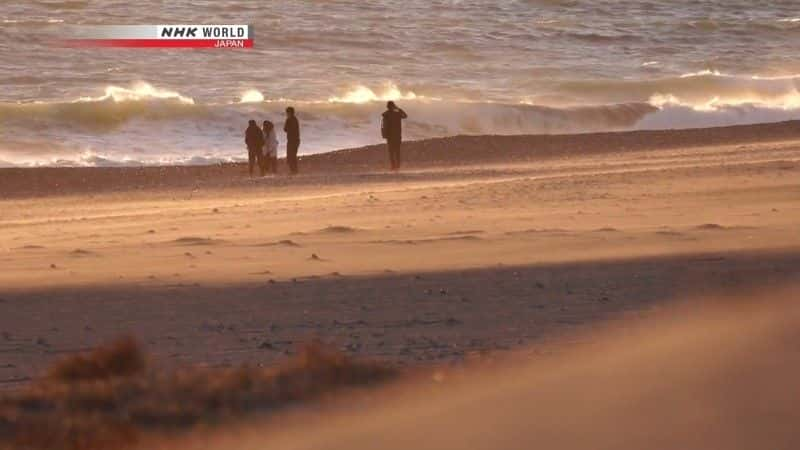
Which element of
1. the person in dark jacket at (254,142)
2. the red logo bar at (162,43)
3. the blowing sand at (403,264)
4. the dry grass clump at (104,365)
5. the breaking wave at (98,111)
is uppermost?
the red logo bar at (162,43)

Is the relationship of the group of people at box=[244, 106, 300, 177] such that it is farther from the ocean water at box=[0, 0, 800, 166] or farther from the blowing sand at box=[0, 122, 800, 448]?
the ocean water at box=[0, 0, 800, 166]

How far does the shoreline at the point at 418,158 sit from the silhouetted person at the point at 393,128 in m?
0.59

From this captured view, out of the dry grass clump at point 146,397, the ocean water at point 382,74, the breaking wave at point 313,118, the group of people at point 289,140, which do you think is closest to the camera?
the dry grass clump at point 146,397

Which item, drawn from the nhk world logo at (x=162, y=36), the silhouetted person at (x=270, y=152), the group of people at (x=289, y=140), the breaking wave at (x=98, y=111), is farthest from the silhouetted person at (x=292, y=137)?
the nhk world logo at (x=162, y=36)

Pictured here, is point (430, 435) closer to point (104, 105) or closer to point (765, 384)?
point (765, 384)

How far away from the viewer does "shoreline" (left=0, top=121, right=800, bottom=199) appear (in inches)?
1130

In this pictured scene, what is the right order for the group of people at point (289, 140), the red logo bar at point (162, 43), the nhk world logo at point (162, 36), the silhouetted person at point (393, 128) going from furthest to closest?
the nhk world logo at point (162, 36), the red logo bar at point (162, 43), the group of people at point (289, 140), the silhouetted person at point (393, 128)

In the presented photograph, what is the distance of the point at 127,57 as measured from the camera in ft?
175

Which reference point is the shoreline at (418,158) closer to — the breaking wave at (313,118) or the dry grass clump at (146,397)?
the breaking wave at (313,118)

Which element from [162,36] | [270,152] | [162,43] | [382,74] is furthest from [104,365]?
[162,36]

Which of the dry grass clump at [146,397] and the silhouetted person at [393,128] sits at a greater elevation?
the silhouetted person at [393,128]

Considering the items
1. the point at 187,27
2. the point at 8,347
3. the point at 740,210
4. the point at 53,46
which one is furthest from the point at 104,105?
the point at 8,347

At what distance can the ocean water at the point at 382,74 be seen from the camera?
39.0 m

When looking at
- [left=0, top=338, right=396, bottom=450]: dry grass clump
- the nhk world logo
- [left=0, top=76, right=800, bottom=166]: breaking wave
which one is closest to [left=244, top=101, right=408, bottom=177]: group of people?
[left=0, top=76, right=800, bottom=166]: breaking wave
